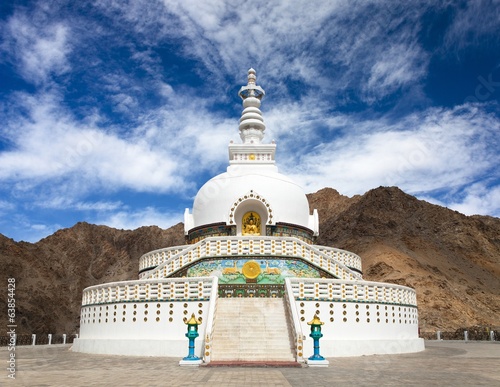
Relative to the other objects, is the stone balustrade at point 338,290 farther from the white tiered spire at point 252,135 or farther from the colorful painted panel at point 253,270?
the white tiered spire at point 252,135

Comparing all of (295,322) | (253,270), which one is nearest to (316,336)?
(295,322)

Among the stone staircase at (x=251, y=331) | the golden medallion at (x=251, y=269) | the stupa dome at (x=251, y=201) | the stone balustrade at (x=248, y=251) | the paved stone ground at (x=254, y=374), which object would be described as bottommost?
the paved stone ground at (x=254, y=374)

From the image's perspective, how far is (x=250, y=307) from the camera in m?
19.0

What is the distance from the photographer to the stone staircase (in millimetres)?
15875

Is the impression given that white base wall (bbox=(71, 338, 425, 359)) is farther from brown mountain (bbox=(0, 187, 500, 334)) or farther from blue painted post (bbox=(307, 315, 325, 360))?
brown mountain (bbox=(0, 187, 500, 334))

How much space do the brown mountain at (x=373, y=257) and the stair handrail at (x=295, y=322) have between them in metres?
36.2

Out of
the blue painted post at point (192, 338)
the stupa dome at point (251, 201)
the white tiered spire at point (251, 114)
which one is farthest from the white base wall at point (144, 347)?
the white tiered spire at point (251, 114)

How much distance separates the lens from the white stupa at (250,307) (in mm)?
17234

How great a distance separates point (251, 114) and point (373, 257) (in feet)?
141

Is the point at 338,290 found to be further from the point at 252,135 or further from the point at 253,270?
the point at 252,135

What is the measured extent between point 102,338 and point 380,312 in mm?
11365

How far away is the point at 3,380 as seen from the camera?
37.8 feet

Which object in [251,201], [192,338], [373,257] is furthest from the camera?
[373,257]

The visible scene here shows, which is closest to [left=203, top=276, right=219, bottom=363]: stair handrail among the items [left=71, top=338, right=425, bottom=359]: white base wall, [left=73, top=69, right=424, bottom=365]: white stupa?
[left=73, top=69, right=424, bottom=365]: white stupa
